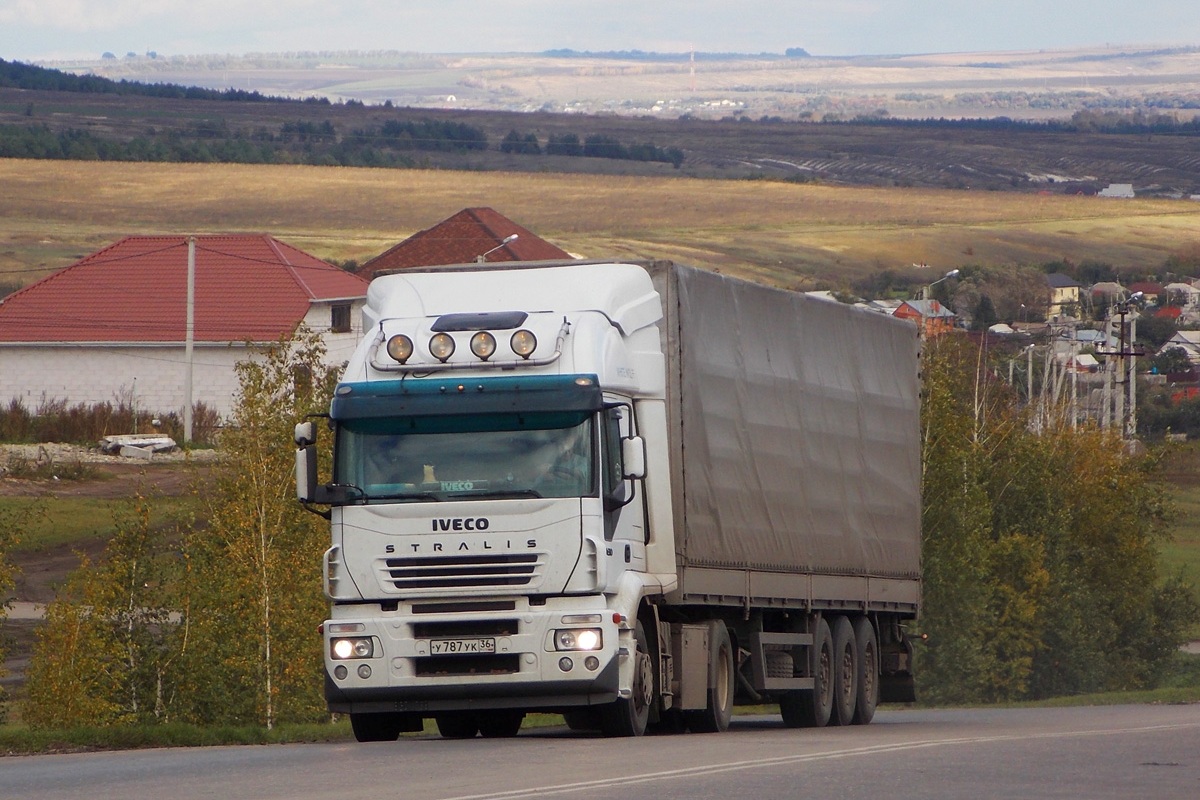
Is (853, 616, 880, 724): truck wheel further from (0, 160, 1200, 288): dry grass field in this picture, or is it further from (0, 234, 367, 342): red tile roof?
(0, 160, 1200, 288): dry grass field

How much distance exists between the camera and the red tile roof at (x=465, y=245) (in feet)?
317

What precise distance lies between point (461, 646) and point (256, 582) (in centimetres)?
1106

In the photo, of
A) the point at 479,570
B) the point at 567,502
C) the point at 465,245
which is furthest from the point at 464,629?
the point at 465,245

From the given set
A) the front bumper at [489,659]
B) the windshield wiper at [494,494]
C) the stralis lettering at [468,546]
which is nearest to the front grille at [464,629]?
the front bumper at [489,659]

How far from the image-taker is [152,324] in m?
76.0

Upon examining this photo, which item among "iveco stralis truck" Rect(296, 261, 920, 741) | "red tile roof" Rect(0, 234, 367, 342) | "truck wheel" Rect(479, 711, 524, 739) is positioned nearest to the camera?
"iveco stralis truck" Rect(296, 261, 920, 741)

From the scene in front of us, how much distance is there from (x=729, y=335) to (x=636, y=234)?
113115 millimetres

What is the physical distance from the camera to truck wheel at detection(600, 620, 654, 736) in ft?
52.3

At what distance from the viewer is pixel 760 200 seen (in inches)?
6029

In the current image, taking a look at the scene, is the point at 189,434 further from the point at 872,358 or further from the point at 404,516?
the point at 404,516

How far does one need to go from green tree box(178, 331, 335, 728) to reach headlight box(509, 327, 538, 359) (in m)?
9.52

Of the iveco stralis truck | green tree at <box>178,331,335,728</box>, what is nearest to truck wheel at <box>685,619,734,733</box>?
the iveco stralis truck

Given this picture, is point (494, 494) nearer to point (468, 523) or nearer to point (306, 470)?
point (468, 523)

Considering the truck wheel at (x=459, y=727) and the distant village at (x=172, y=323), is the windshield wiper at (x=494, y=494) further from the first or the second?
the distant village at (x=172, y=323)
